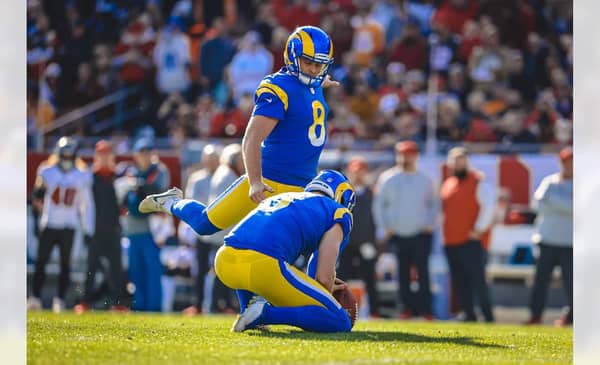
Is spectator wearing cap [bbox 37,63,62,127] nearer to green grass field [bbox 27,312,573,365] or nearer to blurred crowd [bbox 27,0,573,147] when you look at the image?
blurred crowd [bbox 27,0,573,147]

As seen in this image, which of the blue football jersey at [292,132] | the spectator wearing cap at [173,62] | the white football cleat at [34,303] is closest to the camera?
the blue football jersey at [292,132]

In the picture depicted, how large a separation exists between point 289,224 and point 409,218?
6.02m

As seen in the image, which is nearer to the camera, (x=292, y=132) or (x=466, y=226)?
(x=292, y=132)

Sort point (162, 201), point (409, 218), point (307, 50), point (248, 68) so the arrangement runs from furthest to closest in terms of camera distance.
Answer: point (248, 68)
point (409, 218)
point (162, 201)
point (307, 50)

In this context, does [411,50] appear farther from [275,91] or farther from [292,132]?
[275,91]

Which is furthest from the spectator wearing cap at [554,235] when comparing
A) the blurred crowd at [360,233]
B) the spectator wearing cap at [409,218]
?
the spectator wearing cap at [409,218]

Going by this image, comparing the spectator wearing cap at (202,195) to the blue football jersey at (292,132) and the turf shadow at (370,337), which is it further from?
the turf shadow at (370,337)

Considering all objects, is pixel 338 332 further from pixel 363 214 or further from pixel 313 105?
pixel 363 214

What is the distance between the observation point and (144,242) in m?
12.5

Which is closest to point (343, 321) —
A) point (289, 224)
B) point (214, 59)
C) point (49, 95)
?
point (289, 224)

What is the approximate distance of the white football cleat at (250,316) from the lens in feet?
23.7

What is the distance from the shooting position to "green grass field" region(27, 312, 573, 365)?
596cm

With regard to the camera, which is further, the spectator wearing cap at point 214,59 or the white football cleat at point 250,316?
the spectator wearing cap at point 214,59

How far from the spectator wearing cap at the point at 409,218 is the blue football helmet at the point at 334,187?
554 cm
